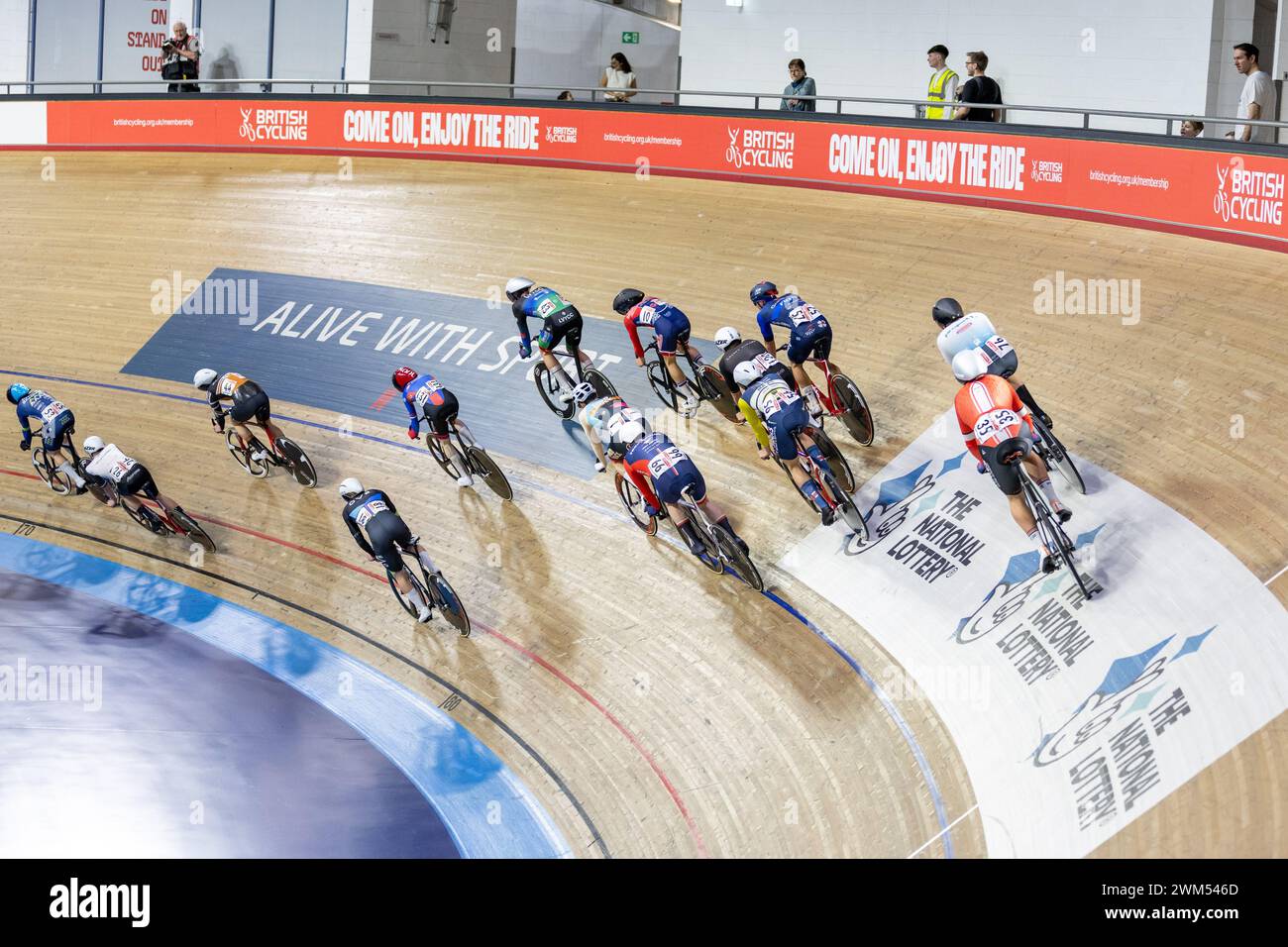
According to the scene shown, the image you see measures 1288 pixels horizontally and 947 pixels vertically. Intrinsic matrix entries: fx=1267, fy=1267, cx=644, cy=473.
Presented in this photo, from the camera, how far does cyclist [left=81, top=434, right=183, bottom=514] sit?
938 centimetres

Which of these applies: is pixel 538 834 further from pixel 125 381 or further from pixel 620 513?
pixel 125 381

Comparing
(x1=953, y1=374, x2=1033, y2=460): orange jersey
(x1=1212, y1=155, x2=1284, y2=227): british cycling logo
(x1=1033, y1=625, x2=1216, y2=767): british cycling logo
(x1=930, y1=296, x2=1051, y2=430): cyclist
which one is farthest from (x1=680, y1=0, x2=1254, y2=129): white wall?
(x1=1033, y1=625, x2=1216, y2=767): british cycling logo

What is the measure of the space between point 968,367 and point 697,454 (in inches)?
128

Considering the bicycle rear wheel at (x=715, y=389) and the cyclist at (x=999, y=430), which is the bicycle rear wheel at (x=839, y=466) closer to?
the bicycle rear wheel at (x=715, y=389)

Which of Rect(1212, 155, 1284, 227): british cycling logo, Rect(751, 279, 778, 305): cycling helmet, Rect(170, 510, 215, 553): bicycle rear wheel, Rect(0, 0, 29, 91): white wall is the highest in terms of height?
Rect(0, 0, 29, 91): white wall

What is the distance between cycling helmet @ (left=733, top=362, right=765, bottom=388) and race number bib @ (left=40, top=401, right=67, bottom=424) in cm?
563

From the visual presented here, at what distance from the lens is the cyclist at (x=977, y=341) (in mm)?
7082

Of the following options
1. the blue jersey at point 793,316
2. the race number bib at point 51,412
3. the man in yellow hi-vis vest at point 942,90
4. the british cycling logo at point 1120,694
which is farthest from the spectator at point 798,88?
the british cycling logo at point 1120,694

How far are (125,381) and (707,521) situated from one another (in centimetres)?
705

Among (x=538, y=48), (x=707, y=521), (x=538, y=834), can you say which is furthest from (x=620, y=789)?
(x=538, y=48)

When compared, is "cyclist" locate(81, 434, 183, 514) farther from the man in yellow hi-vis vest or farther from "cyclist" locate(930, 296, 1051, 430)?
the man in yellow hi-vis vest

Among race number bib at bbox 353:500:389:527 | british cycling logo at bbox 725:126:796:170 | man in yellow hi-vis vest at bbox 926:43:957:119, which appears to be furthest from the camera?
british cycling logo at bbox 725:126:796:170
